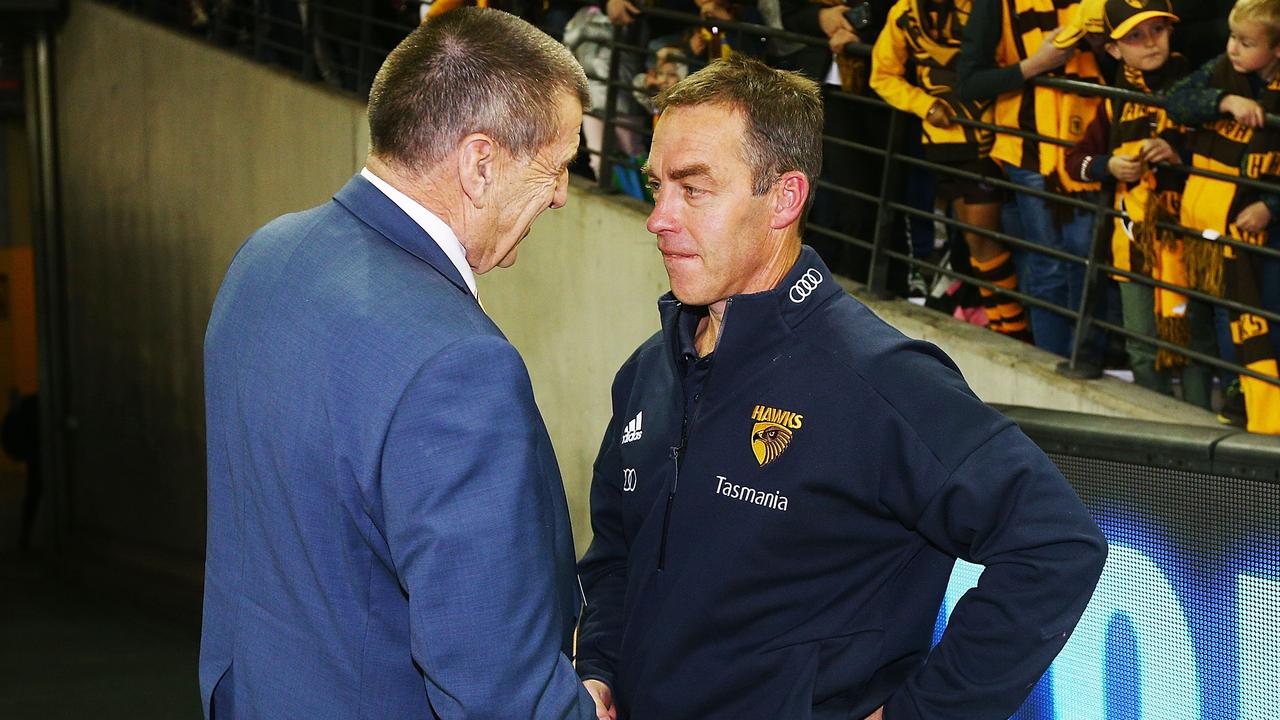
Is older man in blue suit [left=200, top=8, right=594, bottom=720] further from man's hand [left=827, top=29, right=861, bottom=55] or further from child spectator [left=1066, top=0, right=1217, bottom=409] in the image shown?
man's hand [left=827, top=29, right=861, bottom=55]

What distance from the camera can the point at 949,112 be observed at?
5.54m

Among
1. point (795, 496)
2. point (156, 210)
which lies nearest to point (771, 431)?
point (795, 496)

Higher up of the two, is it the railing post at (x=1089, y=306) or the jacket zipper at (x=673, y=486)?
the jacket zipper at (x=673, y=486)

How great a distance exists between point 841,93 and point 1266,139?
5.68 feet

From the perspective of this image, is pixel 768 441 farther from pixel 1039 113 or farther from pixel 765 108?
pixel 1039 113

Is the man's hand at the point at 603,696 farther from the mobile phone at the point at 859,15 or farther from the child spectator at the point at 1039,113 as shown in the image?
the mobile phone at the point at 859,15

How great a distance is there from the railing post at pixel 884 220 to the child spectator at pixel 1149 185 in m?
0.82

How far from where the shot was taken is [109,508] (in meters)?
13.3

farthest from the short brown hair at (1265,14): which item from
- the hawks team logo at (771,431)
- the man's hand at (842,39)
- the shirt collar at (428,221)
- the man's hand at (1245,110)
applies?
the shirt collar at (428,221)

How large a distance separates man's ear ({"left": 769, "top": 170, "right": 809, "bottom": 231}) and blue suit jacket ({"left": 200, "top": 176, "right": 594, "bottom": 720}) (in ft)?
2.26

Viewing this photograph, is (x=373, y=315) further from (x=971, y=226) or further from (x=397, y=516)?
(x=971, y=226)

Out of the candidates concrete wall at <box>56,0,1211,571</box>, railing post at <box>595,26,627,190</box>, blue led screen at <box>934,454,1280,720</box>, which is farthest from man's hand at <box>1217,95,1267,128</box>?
railing post at <box>595,26,627,190</box>

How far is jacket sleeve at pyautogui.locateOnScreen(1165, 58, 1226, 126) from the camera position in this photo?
4559 mm

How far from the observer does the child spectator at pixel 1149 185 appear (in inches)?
189
